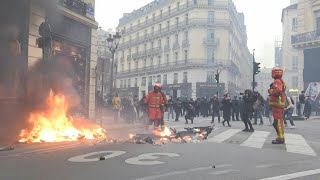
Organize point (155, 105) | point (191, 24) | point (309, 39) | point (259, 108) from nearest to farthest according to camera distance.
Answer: point (155, 105), point (259, 108), point (309, 39), point (191, 24)

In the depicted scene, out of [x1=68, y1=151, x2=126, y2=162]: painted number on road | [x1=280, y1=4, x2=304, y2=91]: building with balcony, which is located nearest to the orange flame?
[x1=68, y1=151, x2=126, y2=162]: painted number on road

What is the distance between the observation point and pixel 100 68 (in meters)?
16.4

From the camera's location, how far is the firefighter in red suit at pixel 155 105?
34.2 feet

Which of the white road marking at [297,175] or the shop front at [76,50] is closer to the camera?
the white road marking at [297,175]

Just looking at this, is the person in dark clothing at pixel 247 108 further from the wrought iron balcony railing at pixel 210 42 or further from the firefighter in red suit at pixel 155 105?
the wrought iron balcony railing at pixel 210 42

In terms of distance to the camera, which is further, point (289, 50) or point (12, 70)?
point (289, 50)

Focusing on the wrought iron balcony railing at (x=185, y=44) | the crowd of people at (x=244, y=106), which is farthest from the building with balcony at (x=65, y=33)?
the wrought iron balcony railing at (x=185, y=44)

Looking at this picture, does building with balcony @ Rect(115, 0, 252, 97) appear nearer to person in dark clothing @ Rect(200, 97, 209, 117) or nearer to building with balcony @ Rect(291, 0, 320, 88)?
building with balcony @ Rect(291, 0, 320, 88)

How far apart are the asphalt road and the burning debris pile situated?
19.4 inches

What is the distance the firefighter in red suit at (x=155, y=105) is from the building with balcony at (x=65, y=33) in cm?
326

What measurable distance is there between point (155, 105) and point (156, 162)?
4484mm

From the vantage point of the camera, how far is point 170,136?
9.34 metres

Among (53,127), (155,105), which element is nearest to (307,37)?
(155,105)

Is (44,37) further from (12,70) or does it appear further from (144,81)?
(144,81)
